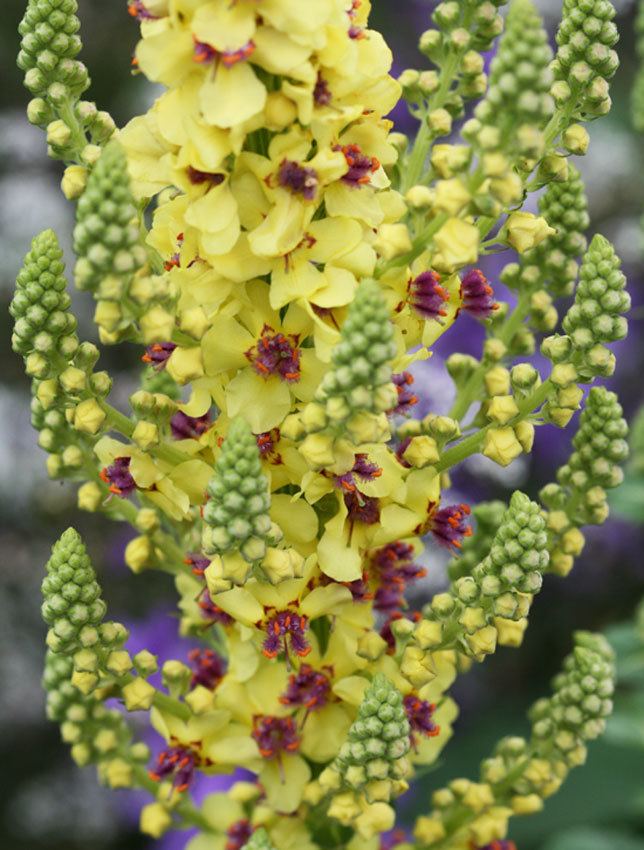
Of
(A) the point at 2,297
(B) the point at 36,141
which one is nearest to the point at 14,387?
(A) the point at 2,297

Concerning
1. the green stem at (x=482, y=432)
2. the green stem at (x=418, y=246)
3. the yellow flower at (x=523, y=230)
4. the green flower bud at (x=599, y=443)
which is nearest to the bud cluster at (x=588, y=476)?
the green flower bud at (x=599, y=443)

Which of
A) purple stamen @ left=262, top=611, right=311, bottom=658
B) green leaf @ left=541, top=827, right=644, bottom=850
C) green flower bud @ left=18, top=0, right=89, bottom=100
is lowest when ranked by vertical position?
green leaf @ left=541, top=827, right=644, bottom=850

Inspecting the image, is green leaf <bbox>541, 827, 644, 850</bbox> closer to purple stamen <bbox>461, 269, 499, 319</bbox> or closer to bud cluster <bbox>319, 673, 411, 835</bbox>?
bud cluster <bbox>319, 673, 411, 835</bbox>

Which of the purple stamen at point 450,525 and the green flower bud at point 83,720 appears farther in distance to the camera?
the green flower bud at point 83,720

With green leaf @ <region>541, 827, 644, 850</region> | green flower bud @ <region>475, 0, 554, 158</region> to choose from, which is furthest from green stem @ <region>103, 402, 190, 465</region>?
green leaf @ <region>541, 827, 644, 850</region>

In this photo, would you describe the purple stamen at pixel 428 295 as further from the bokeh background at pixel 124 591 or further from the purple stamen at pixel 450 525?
the bokeh background at pixel 124 591

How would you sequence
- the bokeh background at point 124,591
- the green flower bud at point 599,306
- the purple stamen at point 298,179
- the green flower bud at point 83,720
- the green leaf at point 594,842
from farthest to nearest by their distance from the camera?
the bokeh background at point 124,591 < the green leaf at point 594,842 < the green flower bud at point 83,720 < the green flower bud at point 599,306 < the purple stamen at point 298,179

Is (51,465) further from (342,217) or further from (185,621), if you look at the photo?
(342,217)
